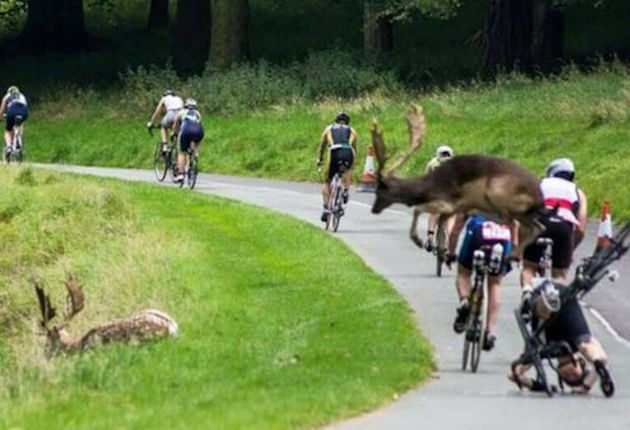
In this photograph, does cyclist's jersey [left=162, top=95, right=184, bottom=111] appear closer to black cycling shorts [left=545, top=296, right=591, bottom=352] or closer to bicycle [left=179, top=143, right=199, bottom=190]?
bicycle [left=179, top=143, right=199, bottom=190]

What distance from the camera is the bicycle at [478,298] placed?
1911 centimetres

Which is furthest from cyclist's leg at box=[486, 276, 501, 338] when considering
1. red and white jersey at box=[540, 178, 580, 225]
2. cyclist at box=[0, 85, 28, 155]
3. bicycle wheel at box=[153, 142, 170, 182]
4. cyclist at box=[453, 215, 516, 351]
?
cyclist at box=[0, 85, 28, 155]

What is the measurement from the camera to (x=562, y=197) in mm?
20734

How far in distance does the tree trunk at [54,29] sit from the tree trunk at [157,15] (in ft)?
12.4

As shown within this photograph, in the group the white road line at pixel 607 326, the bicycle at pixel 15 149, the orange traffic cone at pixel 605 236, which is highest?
the orange traffic cone at pixel 605 236

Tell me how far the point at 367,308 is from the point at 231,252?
693 centimetres

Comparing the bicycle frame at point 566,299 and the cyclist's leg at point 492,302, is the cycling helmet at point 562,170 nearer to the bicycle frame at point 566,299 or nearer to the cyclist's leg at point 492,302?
the cyclist's leg at point 492,302

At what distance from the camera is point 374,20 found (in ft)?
188

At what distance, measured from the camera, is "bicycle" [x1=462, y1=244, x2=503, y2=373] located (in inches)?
752

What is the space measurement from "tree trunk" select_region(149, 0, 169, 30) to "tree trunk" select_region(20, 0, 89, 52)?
12.4 feet

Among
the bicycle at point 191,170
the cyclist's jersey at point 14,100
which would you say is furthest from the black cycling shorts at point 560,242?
the cyclist's jersey at point 14,100

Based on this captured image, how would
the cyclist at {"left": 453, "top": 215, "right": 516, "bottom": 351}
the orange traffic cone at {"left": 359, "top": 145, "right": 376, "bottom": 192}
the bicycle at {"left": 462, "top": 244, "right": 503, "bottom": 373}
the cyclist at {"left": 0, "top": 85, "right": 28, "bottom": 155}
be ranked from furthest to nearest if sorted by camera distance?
1. the cyclist at {"left": 0, "top": 85, "right": 28, "bottom": 155}
2. the orange traffic cone at {"left": 359, "top": 145, "right": 376, "bottom": 192}
3. the cyclist at {"left": 453, "top": 215, "right": 516, "bottom": 351}
4. the bicycle at {"left": 462, "top": 244, "right": 503, "bottom": 373}

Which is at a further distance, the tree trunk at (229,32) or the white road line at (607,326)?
the tree trunk at (229,32)

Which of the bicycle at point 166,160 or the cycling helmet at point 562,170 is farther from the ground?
the cycling helmet at point 562,170
